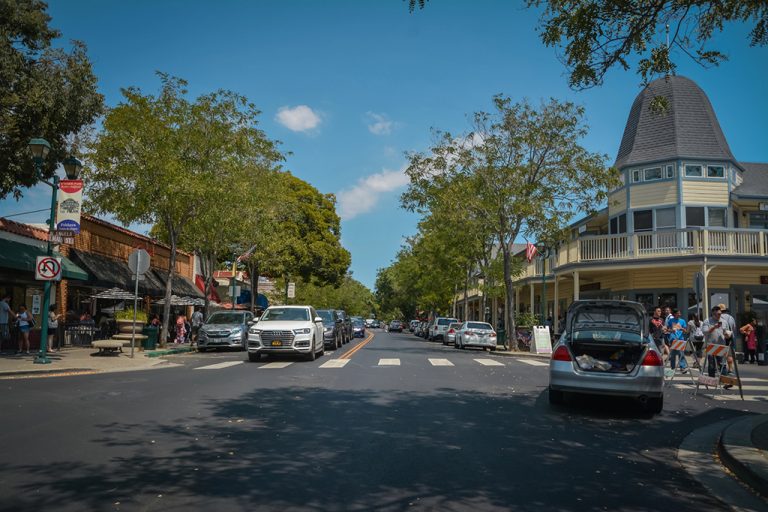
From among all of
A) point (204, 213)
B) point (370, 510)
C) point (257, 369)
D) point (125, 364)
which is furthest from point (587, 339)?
point (204, 213)

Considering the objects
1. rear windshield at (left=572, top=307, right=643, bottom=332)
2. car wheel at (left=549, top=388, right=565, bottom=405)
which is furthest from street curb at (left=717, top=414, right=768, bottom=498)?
car wheel at (left=549, top=388, right=565, bottom=405)

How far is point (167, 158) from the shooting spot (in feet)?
72.7

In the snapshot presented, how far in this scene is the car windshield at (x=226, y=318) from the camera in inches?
984

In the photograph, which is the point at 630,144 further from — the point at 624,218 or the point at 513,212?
the point at 513,212

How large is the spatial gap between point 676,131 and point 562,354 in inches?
885

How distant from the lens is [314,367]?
647 inches

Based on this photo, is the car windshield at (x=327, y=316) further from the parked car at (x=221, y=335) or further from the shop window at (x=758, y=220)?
the shop window at (x=758, y=220)

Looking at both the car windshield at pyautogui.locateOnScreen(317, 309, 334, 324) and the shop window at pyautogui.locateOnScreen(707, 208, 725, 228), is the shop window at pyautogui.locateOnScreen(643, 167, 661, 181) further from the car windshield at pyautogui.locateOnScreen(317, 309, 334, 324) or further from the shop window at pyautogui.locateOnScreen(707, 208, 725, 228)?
the car windshield at pyautogui.locateOnScreen(317, 309, 334, 324)

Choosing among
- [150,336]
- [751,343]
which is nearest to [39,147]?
[150,336]

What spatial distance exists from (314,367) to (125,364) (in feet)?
17.5

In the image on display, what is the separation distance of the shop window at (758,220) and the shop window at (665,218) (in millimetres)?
3964

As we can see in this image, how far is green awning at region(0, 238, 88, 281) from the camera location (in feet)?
62.1

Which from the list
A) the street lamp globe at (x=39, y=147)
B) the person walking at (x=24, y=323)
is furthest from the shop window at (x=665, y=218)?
the person walking at (x=24, y=323)

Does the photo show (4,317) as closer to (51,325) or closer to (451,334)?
(51,325)
